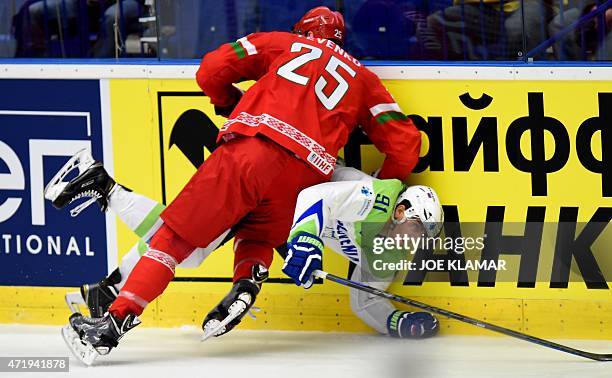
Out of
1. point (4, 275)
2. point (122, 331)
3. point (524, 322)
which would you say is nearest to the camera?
point (122, 331)

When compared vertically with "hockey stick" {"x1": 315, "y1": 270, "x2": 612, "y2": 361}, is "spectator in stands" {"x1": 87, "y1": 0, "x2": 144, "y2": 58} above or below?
above

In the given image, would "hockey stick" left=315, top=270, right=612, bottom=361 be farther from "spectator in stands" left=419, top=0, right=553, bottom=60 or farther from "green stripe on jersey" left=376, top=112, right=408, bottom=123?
"spectator in stands" left=419, top=0, right=553, bottom=60

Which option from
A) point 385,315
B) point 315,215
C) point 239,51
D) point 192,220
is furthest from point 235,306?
point 239,51

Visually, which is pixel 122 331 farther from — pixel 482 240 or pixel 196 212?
pixel 482 240

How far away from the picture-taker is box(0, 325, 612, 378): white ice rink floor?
15.7 feet

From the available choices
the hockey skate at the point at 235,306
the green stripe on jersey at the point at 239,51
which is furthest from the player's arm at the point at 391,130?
the hockey skate at the point at 235,306

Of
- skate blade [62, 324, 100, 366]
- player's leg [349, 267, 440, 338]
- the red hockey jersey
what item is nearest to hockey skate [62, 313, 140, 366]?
skate blade [62, 324, 100, 366]

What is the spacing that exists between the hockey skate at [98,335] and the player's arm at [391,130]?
1186 millimetres

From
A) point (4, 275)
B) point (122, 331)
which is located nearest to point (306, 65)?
point (122, 331)

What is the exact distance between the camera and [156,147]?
5.56 m

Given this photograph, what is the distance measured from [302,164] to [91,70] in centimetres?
107

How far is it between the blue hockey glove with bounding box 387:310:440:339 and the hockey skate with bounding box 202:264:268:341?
56 centimetres

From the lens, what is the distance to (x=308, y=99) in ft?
16.8

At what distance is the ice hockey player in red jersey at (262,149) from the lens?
5.01 metres
